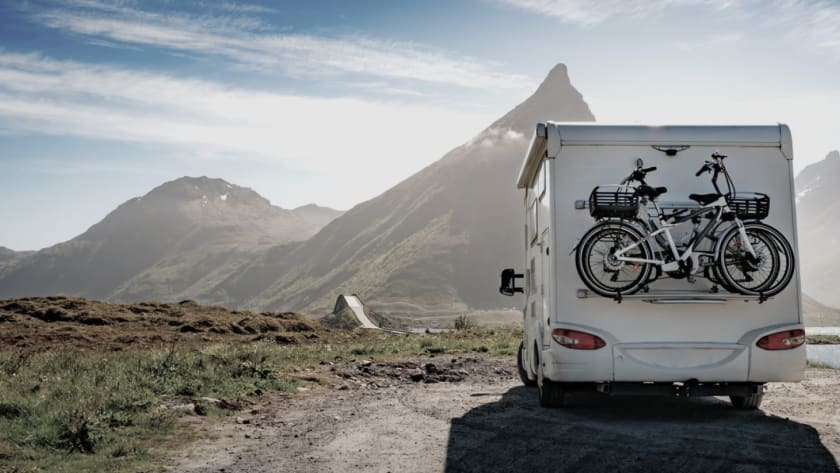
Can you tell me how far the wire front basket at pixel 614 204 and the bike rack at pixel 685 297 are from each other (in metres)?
1.04

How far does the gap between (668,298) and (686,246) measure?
71 cm

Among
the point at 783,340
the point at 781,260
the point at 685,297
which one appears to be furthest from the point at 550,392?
the point at 781,260

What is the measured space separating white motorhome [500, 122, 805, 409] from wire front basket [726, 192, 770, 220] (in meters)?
0.21

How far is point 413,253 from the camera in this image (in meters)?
199

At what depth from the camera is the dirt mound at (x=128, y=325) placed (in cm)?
2106

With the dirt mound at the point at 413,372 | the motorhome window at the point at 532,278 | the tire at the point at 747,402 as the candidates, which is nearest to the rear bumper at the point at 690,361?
the tire at the point at 747,402

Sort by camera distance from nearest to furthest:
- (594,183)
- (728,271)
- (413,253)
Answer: (728,271), (594,183), (413,253)

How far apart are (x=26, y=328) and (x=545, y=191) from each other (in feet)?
61.0

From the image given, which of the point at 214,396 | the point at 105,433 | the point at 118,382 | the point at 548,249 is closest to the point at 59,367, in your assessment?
the point at 118,382

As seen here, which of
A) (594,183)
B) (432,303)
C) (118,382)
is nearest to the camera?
(594,183)

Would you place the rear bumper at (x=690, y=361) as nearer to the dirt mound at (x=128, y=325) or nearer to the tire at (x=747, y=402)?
the tire at (x=747, y=402)

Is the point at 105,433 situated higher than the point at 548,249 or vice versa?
the point at 548,249

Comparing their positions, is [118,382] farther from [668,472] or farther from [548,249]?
[668,472]

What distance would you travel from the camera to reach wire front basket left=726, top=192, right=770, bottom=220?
9.94 m
